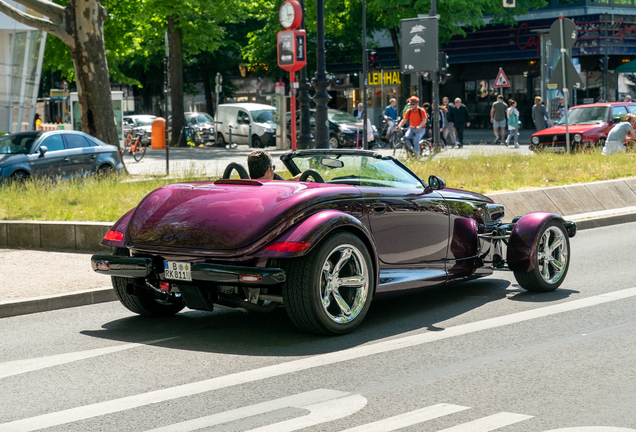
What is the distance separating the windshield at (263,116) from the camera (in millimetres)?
39000

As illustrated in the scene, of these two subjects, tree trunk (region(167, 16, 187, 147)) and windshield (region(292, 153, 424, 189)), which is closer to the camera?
windshield (region(292, 153, 424, 189))

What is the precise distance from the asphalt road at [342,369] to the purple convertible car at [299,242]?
295mm

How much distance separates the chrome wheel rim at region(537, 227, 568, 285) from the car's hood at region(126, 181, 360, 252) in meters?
2.18

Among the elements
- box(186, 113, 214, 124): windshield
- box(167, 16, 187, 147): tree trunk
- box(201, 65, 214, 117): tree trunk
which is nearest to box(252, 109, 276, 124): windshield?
box(167, 16, 187, 147): tree trunk

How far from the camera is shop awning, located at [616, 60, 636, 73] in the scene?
4559 centimetres

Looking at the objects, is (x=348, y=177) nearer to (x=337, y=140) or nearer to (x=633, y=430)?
(x=633, y=430)

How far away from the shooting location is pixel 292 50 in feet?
89.6

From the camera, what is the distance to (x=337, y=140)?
118 ft

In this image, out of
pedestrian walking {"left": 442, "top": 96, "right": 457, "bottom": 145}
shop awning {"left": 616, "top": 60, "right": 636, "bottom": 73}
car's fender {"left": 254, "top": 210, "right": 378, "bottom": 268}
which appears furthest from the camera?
shop awning {"left": 616, "top": 60, "right": 636, "bottom": 73}

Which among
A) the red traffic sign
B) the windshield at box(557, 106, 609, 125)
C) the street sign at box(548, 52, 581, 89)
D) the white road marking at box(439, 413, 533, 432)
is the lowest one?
the white road marking at box(439, 413, 533, 432)

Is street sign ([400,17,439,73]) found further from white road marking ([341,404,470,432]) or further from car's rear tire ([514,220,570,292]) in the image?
white road marking ([341,404,470,432])

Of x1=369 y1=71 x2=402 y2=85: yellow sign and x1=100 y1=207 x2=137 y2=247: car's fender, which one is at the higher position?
x1=369 y1=71 x2=402 y2=85: yellow sign

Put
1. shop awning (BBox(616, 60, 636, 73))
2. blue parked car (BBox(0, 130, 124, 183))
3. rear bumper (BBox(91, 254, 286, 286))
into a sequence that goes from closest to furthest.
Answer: rear bumper (BBox(91, 254, 286, 286)), blue parked car (BBox(0, 130, 124, 183)), shop awning (BBox(616, 60, 636, 73))

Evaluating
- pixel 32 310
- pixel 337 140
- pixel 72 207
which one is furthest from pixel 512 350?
pixel 337 140
